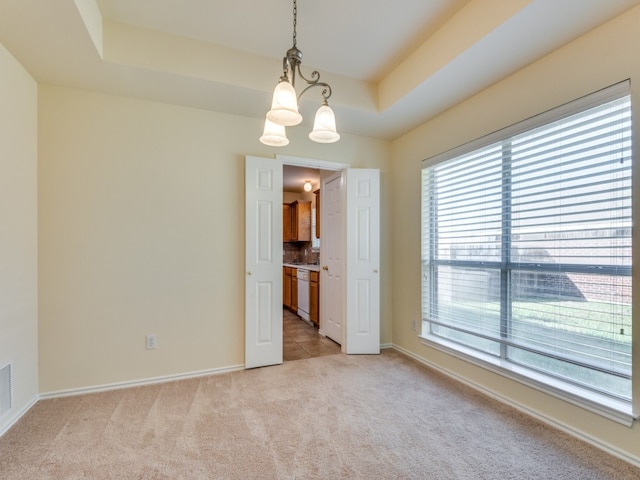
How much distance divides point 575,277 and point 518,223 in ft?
1.72

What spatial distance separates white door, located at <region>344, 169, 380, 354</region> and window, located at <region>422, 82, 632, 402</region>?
2.66ft

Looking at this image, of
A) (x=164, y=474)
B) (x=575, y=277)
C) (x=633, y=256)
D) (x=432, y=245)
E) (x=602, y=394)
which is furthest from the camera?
(x=432, y=245)

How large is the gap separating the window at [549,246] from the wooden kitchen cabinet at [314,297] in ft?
6.56

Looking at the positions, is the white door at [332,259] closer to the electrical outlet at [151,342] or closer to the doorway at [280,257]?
the doorway at [280,257]

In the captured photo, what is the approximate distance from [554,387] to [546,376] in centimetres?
13

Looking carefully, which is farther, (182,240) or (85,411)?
(182,240)

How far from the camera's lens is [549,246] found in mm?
2137

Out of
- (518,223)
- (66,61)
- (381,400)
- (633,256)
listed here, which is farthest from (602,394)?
(66,61)

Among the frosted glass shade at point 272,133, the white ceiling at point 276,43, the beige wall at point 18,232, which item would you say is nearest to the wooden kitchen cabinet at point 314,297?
the white ceiling at point 276,43

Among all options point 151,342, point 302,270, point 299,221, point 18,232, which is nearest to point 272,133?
point 18,232

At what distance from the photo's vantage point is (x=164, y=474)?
1614mm

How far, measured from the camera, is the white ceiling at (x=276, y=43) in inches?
72.4

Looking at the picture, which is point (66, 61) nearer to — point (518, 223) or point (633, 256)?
point (518, 223)

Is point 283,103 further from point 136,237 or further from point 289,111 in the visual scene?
point 136,237
